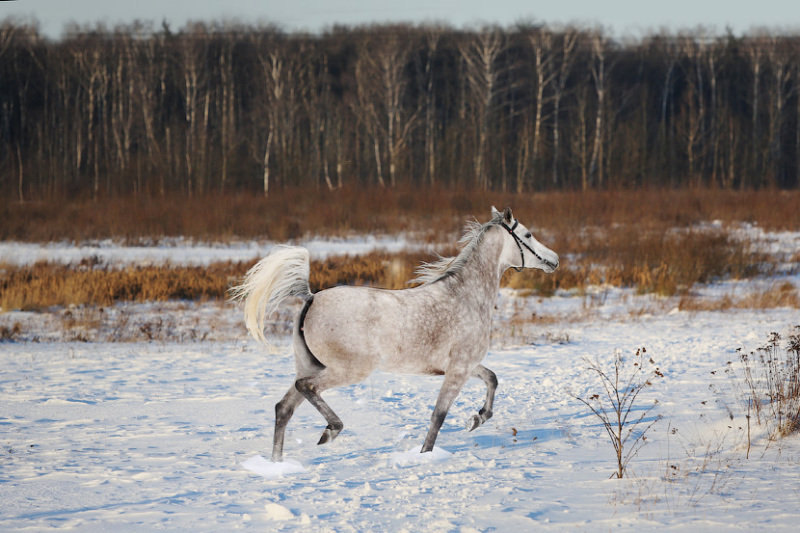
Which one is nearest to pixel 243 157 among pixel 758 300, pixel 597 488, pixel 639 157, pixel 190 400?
pixel 639 157

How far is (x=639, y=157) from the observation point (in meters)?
43.8

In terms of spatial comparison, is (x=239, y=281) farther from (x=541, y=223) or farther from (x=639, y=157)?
(x=639, y=157)

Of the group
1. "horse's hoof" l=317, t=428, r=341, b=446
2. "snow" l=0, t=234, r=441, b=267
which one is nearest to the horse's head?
"horse's hoof" l=317, t=428, r=341, b=446

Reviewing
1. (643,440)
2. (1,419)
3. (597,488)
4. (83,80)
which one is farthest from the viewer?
(83,80)

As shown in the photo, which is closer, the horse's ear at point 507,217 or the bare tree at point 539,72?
the horse's ear at point 507,217

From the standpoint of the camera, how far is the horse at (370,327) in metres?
4.83

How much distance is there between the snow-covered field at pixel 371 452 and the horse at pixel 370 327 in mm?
548

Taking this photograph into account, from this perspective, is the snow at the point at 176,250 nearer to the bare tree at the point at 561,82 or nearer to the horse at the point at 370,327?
the horse at the point at 370,327

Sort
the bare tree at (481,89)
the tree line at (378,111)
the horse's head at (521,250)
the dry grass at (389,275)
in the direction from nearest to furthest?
the horse's head at (521,250)
the dry grass at (389,275)
the bare tree at (481,89)
the tree line at (378,111)

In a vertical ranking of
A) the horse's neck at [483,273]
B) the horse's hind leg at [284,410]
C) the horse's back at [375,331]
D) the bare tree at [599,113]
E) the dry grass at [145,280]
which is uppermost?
the bare tree at [599,113]

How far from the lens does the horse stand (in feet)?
15.9

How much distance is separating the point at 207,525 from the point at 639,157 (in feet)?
141

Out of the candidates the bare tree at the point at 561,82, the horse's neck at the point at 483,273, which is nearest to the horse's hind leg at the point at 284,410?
the horse's neck at the point at 483,273

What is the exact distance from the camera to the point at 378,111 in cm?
4103
